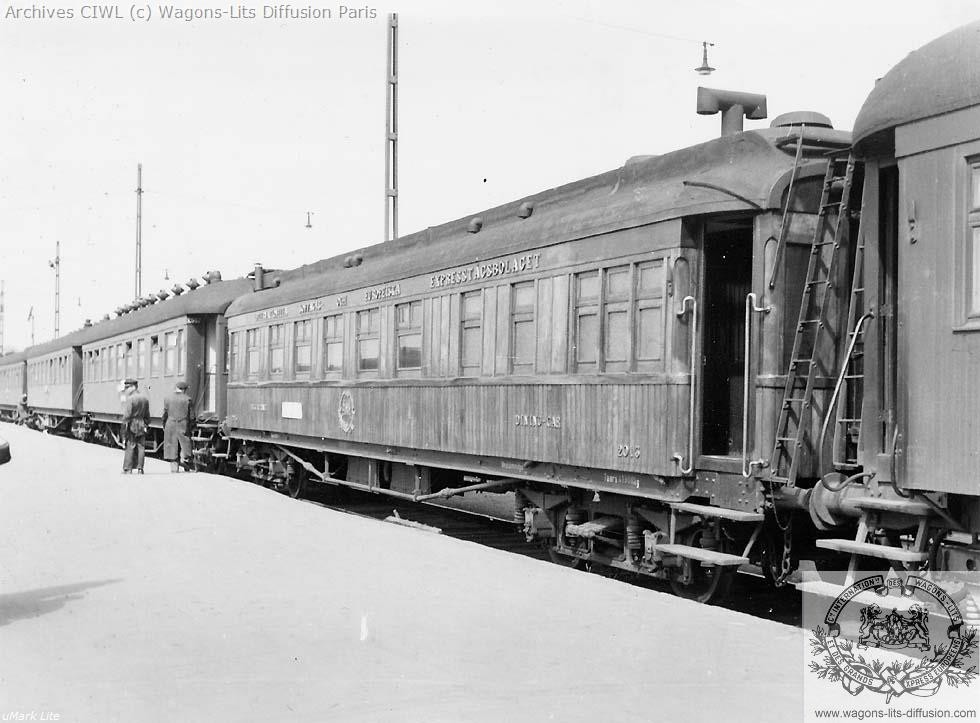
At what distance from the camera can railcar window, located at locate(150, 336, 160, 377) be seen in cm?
2569

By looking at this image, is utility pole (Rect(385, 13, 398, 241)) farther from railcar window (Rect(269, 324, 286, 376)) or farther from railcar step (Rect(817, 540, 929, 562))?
railcar step (Rect(817, 540, 929, 562))

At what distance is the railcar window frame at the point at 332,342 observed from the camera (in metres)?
15.6

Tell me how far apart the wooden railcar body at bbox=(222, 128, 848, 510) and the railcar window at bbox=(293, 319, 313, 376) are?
2381mm

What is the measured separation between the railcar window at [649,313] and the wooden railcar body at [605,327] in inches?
0.6

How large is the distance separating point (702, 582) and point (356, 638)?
3.35m

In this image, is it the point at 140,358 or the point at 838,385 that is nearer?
the point at 838,385

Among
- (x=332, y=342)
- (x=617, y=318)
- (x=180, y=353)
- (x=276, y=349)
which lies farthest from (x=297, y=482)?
(x=617, y=318)

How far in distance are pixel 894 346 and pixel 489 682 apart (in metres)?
3.48

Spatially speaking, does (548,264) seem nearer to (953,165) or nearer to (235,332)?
(953,165)

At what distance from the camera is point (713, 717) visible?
514 cm

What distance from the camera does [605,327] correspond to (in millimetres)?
9625

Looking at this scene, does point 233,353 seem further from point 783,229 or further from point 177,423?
point 783,229

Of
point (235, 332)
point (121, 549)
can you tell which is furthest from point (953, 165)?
point (235, 332)

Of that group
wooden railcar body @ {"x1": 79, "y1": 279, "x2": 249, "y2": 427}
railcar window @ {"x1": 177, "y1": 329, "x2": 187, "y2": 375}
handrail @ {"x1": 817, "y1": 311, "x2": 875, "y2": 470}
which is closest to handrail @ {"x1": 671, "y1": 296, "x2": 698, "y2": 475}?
handrail @ {"x1": 817, "y1": 311, "x2": 875, "y2": 470}
